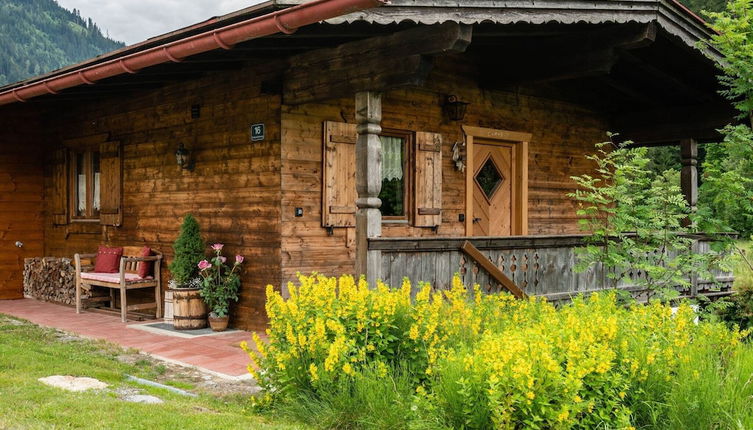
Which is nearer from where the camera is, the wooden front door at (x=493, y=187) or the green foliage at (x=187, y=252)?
the green foliage at (x=187, y=252)

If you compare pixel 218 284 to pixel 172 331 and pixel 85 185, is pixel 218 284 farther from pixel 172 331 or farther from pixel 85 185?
pixel 85 185

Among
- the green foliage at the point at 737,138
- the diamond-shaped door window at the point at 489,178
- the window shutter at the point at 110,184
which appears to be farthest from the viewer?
the window shutter at the point at 110,184

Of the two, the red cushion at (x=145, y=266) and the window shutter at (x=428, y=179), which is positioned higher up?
the window shutter at (x=428, y=179)

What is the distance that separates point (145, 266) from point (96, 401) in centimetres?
486

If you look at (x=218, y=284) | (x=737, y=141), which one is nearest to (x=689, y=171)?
(x=737, y=141)

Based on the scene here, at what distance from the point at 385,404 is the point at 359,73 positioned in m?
3.59

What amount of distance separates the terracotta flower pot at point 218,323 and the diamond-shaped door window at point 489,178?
400 cm

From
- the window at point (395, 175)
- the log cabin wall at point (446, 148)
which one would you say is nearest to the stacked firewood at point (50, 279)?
the log cabin wall at point (446, 148)

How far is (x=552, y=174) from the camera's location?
1120cm

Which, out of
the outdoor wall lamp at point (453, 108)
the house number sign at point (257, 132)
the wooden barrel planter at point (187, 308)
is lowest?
the wooden barrel planter at point (187, 308)

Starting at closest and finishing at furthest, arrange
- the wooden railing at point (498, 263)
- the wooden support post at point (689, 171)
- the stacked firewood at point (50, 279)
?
the wooden railing at point (498, 263) → the stacked firewood at point (50, 279) → the wooden support post at point (689, 171)

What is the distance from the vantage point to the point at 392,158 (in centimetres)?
912

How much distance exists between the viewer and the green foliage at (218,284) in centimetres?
830

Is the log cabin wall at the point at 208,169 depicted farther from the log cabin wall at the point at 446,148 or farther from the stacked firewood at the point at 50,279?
the stacked firewood at the point at 50,279
